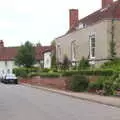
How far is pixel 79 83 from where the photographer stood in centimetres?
3781

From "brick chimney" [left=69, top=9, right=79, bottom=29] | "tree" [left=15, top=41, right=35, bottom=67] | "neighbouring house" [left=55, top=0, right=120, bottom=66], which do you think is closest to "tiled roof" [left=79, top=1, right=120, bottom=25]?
"neighbouring house" [left=55, top=0, right=120, bottom=66]

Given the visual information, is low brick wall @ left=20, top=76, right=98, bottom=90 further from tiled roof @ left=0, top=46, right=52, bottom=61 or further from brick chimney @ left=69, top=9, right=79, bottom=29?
tiled roof @ left=0, top=46, right=52, bottom=61

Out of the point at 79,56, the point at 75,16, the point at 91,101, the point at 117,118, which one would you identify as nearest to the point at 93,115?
the point at 117,118

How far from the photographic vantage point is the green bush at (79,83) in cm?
3775

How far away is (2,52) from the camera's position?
392 ft

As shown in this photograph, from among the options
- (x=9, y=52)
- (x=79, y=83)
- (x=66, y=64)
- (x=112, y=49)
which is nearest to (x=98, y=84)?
(x=79, y=83)

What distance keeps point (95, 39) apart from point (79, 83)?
417 inches

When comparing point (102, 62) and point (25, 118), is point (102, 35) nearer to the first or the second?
point (102, 62)

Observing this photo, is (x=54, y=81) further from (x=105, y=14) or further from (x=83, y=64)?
(x=105, y=14)

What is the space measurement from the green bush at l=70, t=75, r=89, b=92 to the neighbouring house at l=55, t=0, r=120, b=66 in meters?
6.54

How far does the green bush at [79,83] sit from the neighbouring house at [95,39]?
6.54 meters

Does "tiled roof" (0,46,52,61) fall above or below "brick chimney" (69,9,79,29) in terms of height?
below

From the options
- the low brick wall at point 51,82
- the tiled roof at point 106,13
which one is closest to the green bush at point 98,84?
the low brick wall at point 51,82

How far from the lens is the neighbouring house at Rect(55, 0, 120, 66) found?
45062 mm
